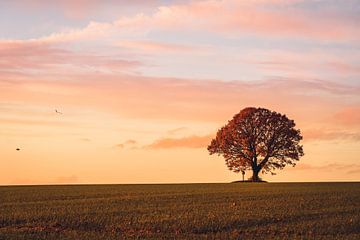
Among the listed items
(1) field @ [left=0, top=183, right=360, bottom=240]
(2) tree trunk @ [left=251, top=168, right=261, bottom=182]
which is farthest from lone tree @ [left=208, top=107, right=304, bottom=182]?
(1) field @ [left=0, top=183, right=360, bottom=240]

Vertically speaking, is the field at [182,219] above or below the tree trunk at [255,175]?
below

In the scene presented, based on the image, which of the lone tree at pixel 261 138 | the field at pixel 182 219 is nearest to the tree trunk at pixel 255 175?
the lone tree at pixel 261 138

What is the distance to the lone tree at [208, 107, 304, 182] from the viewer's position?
97.1 m

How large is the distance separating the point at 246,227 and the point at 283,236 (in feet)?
11.1

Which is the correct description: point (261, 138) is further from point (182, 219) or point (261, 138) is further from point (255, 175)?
point (182, 219)

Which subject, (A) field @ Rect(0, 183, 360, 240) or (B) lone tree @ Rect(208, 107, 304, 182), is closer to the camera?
(A) field @ Rect(0, 183, 360, 240)

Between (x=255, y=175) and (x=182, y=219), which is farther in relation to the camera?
(x=255, y=175)

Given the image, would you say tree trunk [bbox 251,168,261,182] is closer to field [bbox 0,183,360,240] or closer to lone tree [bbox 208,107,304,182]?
lone tree [bbox 208,107,304,182]

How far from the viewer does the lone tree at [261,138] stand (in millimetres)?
97125

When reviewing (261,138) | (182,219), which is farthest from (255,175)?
(182,219)

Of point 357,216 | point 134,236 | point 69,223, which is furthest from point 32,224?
point 357,216

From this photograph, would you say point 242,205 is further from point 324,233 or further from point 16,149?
point 16,149

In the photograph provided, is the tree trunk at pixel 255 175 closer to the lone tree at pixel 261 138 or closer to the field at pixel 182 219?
the lone tree at pixel 261 138

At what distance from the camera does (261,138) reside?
97188 mm
